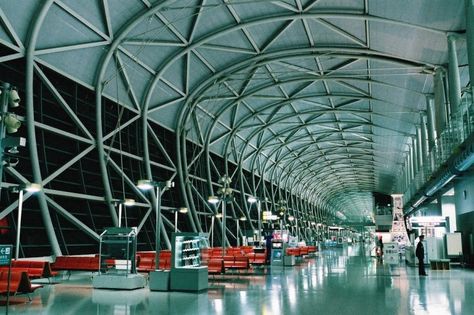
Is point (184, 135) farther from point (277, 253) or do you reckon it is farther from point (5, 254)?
point (5, 254)

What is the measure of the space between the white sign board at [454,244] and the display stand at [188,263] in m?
20.8

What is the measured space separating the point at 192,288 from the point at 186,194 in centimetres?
1994

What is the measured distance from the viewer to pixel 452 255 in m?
31.2

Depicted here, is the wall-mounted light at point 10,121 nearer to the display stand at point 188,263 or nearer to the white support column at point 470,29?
the display stand at point 188,263

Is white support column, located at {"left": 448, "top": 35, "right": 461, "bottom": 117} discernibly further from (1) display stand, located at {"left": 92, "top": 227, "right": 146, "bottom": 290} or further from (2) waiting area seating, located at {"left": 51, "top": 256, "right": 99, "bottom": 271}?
(2) waiting area seating, located at {"left": 51, "top": 256, "right": 99, "bottom": 271}

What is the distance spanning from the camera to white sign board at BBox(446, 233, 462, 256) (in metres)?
30.4

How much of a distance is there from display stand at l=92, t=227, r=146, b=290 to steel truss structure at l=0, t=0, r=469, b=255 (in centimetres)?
516

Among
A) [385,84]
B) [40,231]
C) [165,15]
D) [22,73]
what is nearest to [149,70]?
[165,15]

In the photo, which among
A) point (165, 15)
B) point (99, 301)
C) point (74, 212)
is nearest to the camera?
point (99, 301)

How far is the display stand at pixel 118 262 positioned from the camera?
15328 millimetres

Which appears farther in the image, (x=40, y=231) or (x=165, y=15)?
(x=165, y=15)

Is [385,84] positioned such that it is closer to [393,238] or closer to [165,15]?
[393,238]

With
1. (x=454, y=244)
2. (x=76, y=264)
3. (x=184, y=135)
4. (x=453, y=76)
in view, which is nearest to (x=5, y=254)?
(x=76, y=264)

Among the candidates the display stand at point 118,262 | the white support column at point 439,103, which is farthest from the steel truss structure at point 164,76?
the display stand at point 118,262
